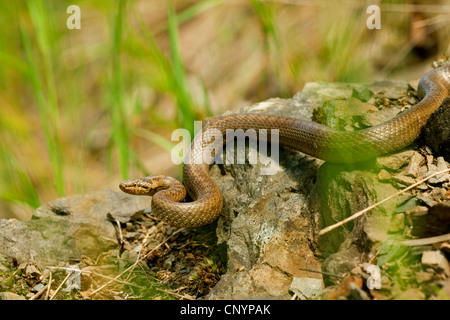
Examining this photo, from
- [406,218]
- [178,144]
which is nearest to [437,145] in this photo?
[406,218]

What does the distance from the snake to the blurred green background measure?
4.85 feet

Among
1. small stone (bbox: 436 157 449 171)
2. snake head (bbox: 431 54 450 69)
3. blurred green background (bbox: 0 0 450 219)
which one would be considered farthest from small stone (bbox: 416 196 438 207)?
blurred green background (bbox: 0 0 450 219)

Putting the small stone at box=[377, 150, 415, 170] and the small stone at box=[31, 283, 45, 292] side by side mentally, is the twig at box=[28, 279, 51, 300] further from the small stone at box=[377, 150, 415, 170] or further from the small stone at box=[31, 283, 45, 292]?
the small stone at box=[377, 150, 415, 170]

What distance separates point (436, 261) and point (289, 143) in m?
3.05

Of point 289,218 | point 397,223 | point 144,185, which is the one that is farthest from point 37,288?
point 397,223

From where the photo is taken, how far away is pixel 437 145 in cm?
554

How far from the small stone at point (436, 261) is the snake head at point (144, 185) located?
421 cm

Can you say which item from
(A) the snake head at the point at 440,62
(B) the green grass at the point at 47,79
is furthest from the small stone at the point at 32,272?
(A) the snake head at the point at 440,62

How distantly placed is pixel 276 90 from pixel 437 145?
684 centimetres

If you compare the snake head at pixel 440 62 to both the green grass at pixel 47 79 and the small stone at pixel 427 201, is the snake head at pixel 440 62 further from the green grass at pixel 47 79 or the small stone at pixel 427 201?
the green grass at pixel 47 79

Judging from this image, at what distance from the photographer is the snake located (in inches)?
225

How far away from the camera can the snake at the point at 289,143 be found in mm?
5723

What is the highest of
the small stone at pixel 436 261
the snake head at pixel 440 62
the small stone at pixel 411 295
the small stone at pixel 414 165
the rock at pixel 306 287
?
the snake head at pixel 440 62
